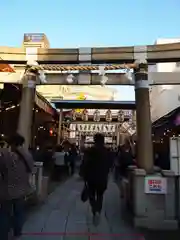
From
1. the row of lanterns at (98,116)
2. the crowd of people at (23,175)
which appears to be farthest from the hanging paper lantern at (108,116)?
the crowd of people at (23,175)

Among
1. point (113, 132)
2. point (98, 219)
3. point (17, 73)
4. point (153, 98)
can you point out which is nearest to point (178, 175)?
point (98, 219)

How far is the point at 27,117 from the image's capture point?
880 cm

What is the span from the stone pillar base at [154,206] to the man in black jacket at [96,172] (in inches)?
28.1

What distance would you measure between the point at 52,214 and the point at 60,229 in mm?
1217

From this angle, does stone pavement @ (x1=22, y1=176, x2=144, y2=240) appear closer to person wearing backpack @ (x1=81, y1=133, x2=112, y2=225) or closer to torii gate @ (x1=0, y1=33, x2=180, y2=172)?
person wearing backpack @ (x1=81, y1=133, x2=112, y2=225)

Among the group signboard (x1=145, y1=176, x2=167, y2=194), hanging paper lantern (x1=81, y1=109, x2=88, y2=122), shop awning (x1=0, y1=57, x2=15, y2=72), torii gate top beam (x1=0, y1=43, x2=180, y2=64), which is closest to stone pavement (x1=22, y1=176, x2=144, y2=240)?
signboard (x1=145, y1=176, x2=167, y2=194)

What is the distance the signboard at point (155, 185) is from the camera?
20.7ft

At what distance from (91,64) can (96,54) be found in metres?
0.37

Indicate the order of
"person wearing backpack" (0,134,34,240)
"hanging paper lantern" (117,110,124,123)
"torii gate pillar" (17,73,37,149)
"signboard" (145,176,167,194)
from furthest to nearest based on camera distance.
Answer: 1. "hanging paper lantern" (117,110,124,123)
2. "torii gate pillar" (17,73,37,149)
3. "signboard" (145,176,167,194)
4. "person wearing backpack" (0,134,34,240)

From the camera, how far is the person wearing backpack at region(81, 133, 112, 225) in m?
6.46

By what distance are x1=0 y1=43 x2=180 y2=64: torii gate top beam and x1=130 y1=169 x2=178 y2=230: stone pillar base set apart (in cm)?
369

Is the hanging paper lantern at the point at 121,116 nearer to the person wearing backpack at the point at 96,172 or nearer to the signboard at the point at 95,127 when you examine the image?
the signboard at the point at 95,127

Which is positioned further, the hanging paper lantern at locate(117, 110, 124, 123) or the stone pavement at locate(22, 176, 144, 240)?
the hanging paper lantern at locate(117, 110, 124, 123)

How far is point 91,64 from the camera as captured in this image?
30.2 ft
